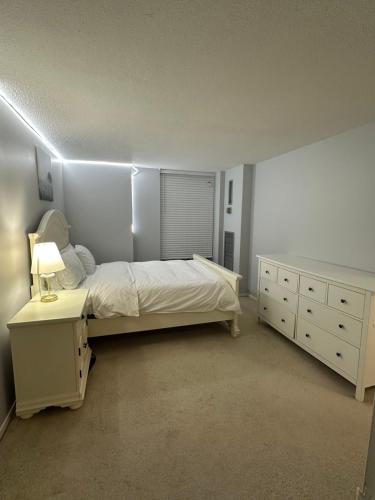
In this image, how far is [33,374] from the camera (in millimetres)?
1726

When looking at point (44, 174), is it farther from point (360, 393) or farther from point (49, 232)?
point (360, 393)

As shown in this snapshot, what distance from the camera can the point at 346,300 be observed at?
2.06 m

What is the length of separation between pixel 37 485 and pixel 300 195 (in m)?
3.50

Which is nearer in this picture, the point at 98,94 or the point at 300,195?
the point at 98,94

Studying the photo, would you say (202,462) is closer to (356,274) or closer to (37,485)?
(37,485)

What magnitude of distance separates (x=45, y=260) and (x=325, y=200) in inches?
114

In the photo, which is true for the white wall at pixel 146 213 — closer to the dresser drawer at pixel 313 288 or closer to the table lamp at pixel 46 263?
the table lamp at pixel 46 263

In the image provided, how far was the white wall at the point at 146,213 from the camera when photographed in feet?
15.6

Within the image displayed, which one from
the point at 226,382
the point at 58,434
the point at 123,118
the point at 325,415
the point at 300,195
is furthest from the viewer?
the point at 300,195

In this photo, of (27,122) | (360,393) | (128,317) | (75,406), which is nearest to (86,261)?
(128,317)

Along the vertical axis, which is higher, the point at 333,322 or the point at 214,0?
the point at 214,0

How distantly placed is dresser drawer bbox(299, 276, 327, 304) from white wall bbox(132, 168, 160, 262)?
3.06 meters

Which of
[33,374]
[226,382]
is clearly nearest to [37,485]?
[33,374]

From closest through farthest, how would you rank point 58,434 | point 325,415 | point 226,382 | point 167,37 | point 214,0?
1. point 214,0
2. point 167,37
3. point 58,434
4. point 325,415
5. point 226,382
